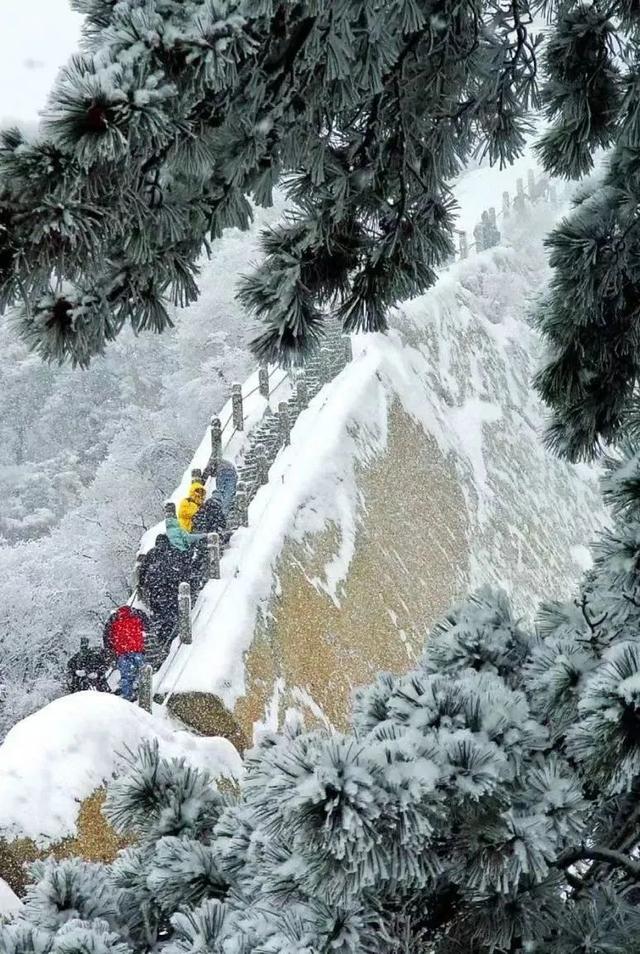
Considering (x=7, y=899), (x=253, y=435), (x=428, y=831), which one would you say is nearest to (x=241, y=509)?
(x=253, y=435)

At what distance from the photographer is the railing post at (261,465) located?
13562 millimetres

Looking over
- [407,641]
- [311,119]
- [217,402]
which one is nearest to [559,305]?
[311,119]

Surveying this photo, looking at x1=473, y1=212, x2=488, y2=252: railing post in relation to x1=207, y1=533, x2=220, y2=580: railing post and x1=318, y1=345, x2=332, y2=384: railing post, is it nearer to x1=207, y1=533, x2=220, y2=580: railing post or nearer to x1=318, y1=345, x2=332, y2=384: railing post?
x1=318, y1=345, x2=332, y2=384: railing post

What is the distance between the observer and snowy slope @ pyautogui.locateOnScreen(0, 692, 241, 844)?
5586mm

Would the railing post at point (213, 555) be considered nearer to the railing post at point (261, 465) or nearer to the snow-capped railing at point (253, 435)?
the snow-capped railing at point (253, 435)

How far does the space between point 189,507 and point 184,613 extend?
1168 millimetres

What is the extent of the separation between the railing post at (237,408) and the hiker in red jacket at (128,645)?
7179 mm

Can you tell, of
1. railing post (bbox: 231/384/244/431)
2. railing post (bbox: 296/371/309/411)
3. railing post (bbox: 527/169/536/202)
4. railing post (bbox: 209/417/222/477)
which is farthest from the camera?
railing post (bbox: 527/169/536/202)

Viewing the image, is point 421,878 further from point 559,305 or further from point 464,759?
point 559,305

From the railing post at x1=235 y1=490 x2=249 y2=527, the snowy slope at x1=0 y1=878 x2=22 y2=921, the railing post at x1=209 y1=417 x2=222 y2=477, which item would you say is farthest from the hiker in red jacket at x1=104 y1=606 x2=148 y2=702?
the railing post at x1=209 y1=417 x2=222 y2=477

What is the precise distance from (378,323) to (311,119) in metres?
0.57

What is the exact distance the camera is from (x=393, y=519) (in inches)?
627

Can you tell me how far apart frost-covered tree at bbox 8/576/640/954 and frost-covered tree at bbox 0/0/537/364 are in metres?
0.80

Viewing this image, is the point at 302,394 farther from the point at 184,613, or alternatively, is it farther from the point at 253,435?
the point at 184,613
